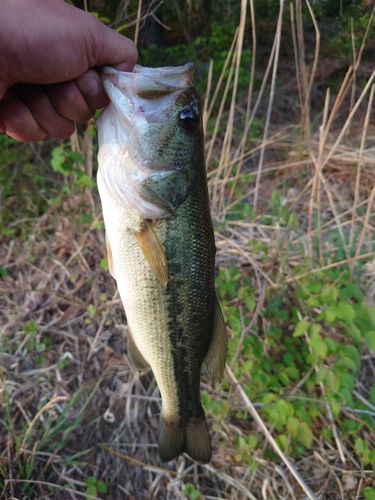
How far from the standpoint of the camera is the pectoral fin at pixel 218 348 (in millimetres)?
1497

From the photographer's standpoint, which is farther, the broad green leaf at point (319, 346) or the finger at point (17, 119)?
the broad green leaf at point (319, 346)

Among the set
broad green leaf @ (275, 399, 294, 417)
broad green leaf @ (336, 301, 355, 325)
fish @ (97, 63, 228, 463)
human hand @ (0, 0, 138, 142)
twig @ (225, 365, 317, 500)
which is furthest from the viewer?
twig @ (225, 365, 317, 500)

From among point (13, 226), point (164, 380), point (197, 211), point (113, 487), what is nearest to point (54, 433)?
point (113, 487)

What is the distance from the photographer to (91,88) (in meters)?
1.34

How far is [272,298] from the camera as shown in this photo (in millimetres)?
2418

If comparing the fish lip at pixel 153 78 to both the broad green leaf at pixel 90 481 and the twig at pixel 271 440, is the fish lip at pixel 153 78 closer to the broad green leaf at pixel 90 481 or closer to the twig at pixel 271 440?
the twig at pixel 271 440

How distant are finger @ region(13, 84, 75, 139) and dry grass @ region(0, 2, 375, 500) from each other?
129 cm

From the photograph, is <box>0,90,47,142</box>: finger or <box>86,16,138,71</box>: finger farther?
<box>0,90,47,142</box>: finger

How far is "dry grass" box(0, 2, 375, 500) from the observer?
6.49 ft

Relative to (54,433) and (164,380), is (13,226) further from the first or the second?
(164,380)

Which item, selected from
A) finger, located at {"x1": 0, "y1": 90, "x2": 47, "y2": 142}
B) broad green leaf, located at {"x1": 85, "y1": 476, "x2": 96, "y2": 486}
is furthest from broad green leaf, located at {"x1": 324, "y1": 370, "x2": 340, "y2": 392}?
finger, located at {"x1": 0, "y1": 90, "x2": 47, "y2": 142}

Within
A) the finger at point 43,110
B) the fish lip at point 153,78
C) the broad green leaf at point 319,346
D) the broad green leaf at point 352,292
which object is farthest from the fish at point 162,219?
the broad green leaf at point 352,292

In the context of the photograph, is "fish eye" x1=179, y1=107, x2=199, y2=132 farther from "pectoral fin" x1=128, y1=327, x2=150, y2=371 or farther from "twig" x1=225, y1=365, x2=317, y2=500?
"twig" x1=225, y1=365, x2=317, y2=500

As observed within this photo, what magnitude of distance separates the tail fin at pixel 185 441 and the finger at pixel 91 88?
1472 millimetres
